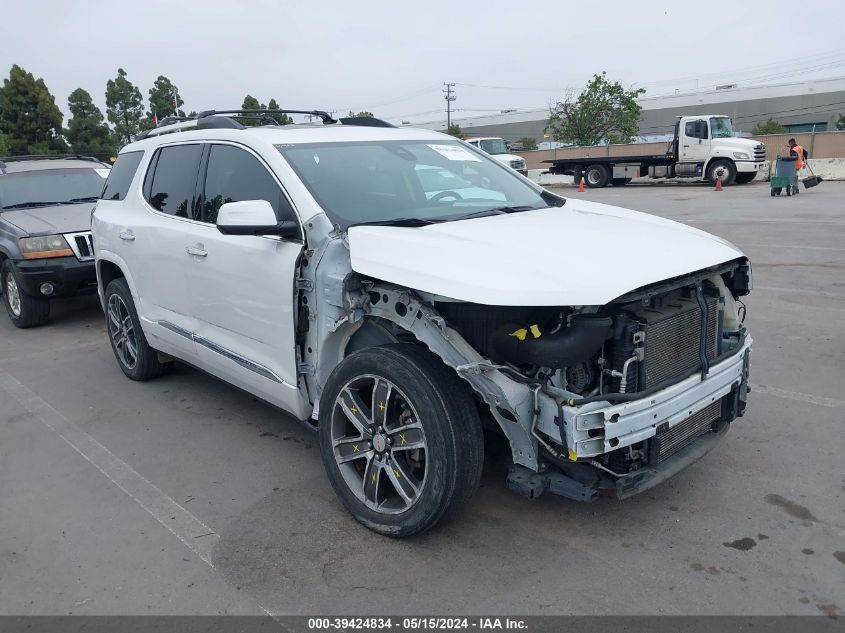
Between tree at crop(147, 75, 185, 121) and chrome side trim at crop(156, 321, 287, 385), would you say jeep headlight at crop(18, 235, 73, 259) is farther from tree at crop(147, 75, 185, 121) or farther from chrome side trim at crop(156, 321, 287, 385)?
tree at crop(147, 75, 185, 121)

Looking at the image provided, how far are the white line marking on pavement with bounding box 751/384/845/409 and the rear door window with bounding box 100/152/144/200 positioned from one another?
490cm

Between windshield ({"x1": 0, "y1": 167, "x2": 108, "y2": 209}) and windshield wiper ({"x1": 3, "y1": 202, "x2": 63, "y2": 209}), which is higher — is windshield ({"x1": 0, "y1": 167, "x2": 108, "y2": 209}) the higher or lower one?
the higher one

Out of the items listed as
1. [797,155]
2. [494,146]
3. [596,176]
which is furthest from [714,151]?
[494,146]

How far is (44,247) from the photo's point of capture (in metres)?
7.66

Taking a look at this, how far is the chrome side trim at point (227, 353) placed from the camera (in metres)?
4.01

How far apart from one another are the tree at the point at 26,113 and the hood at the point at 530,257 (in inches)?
1134

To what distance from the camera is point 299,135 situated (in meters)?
4.27

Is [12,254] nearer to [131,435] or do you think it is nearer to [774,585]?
[131,435]

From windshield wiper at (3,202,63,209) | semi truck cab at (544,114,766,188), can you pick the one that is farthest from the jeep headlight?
semi truck cab at (544,114,766,188)

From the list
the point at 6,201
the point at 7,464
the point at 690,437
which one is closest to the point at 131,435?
the point at 7,464

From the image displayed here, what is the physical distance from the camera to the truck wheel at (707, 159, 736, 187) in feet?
82.1

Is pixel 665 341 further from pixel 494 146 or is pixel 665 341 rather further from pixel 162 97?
pixel 162 97

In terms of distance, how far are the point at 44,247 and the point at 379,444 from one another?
593cm

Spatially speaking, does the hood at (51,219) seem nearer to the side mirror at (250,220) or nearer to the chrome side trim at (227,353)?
the chrome side trim at (227,353)
